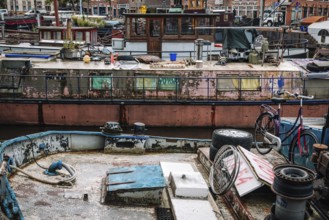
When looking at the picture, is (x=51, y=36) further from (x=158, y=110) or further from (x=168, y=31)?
(x=158, y=110)

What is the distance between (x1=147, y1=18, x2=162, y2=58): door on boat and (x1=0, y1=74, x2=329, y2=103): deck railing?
3.37m

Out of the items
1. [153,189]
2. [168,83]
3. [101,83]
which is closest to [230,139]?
[153,189]

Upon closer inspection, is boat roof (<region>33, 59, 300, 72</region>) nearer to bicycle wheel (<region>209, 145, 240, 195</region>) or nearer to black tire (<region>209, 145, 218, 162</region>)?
black tire (<region>209, 145, 218, 162</region>)

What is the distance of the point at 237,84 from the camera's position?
15.8 metres

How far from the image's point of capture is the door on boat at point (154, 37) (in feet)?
61.0

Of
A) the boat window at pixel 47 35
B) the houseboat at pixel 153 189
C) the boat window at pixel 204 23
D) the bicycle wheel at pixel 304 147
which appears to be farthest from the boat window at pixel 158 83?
the boat window at pixel 47 35

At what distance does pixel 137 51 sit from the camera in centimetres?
1838

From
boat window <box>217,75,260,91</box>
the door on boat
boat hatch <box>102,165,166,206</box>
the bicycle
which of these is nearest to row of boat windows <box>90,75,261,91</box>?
boat window <box>217,75,260,91</box>

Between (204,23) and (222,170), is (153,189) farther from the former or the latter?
(204,23)

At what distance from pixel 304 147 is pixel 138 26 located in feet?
41.0

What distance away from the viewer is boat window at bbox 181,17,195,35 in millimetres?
18531

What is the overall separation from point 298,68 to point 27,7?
61.9m

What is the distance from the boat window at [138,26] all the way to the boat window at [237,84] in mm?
4826

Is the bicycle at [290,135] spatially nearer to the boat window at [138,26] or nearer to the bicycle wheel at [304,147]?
the bicycle wheel at [304,147]
